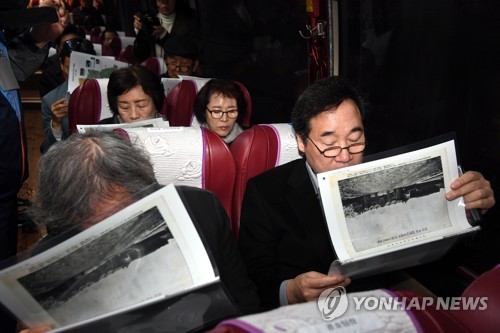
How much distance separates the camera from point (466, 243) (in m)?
1.37

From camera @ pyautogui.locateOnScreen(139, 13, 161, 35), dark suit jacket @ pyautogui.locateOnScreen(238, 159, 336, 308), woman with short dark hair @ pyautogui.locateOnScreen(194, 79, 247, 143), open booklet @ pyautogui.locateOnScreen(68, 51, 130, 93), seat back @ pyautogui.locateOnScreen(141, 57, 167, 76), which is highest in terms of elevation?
camera @ pyautogui.locateOnScreen(139, 13, 161, 35)

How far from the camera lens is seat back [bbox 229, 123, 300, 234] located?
1602mm

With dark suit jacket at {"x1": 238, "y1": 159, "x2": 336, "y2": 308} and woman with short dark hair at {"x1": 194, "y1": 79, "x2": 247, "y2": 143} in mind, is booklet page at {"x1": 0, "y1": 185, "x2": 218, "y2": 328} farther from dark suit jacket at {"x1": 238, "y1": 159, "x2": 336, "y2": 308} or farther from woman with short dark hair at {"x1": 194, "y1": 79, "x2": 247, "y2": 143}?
woman with short dark hair at {"x1": 194, "y1": 79, "x2": 247, "y2": 143}

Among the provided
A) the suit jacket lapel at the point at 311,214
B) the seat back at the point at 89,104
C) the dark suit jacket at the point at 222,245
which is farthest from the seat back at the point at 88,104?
the dark suit jacket at the point at 222,245

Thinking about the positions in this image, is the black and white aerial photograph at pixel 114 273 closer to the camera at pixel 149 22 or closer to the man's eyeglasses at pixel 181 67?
the man's eyeglasses at pixel 181 67

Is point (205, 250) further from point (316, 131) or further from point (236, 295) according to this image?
point (316, 131)

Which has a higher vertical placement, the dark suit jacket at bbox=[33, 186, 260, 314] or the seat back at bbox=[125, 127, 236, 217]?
the seat back at bbox=[125, 127, 236, 217]

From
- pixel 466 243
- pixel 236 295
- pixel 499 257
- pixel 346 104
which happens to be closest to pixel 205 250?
pixel 236 295

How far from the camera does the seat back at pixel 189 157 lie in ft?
4.97

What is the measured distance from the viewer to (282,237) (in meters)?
1.32

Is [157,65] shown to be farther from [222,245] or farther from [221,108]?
[222,245]

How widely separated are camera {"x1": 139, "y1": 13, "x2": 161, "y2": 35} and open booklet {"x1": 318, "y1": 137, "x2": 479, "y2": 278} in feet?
12.8

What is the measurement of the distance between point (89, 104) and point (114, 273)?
199 centimetres

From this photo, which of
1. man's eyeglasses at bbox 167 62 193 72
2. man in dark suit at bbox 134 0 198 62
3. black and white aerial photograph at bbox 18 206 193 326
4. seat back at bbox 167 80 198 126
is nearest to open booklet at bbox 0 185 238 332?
black and white aerial photograph at bbox 18 206 193 326
